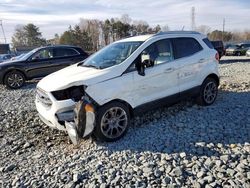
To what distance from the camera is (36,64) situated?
1120cm

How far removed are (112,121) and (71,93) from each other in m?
0.88

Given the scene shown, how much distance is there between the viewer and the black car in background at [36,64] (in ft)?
35.8

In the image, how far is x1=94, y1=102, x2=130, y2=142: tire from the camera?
177 inches

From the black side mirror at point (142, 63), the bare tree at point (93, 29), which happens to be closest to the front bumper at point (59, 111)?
the black side mirror at point (142, 63)

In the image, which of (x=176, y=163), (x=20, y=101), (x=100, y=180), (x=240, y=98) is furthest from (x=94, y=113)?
(x=20, y=101)

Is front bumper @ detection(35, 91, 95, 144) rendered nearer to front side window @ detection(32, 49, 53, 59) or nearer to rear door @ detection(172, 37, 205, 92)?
rear door @ detection(172, 37, 205, 92)

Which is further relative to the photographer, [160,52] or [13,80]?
[13,80]

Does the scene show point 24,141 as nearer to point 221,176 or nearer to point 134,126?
point 134,126

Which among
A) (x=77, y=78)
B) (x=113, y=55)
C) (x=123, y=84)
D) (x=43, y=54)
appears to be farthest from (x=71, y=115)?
(x=43, y=54)

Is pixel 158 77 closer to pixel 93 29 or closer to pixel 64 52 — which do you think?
pixel 64 52

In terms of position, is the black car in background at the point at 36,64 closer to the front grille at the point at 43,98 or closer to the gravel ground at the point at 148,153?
the gravel ground at the point at 148,153

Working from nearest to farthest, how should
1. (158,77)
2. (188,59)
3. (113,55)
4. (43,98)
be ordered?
(43,98)
(158,77)
(113,55)
(188,59)

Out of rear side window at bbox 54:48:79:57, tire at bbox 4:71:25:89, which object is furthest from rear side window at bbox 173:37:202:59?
tire at bbox 4:71:25:89

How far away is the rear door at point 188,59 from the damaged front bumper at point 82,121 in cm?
230
